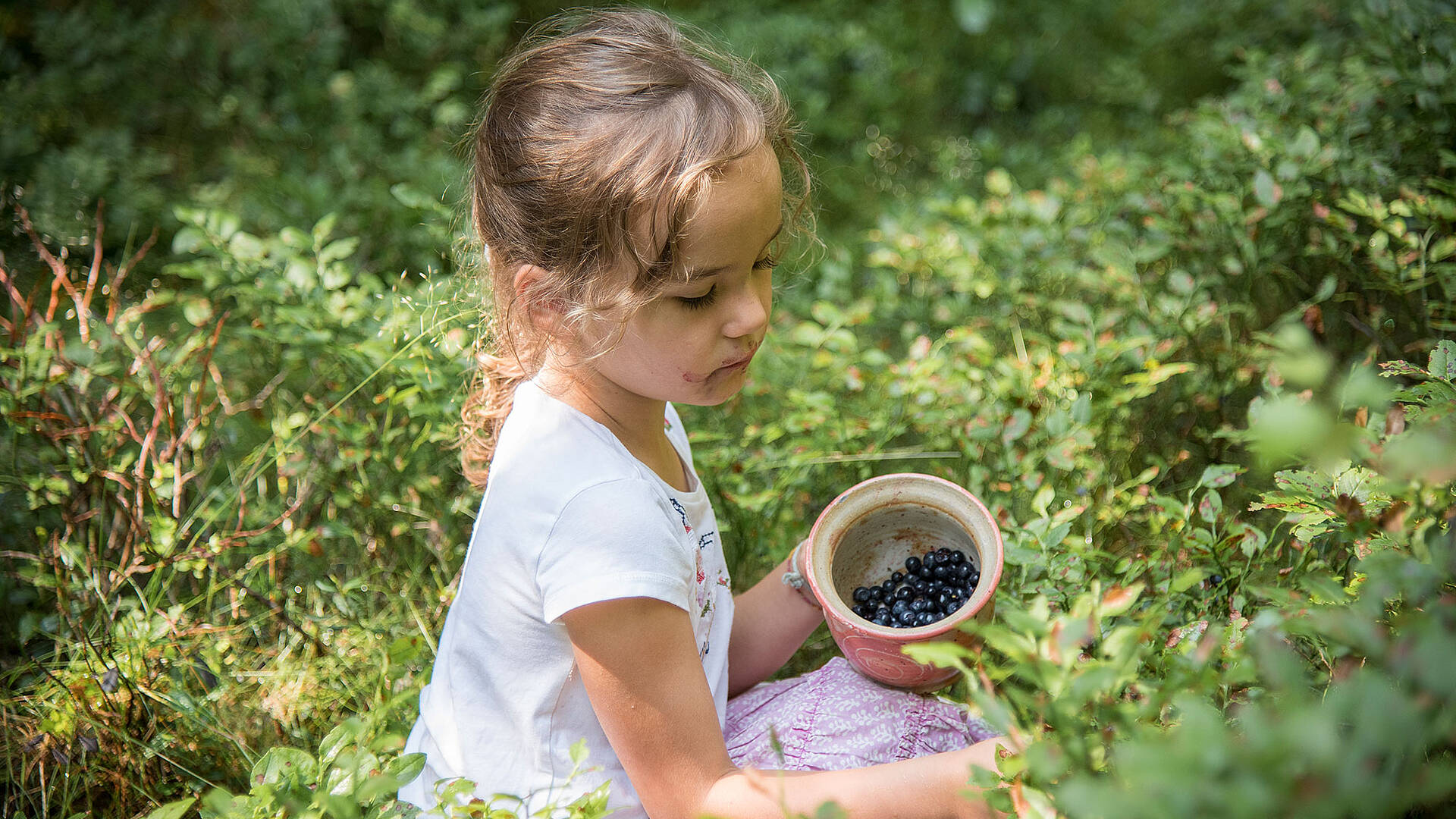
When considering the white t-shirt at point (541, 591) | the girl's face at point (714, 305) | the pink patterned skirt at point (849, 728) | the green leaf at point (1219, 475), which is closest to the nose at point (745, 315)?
the girl's face at point (714, 305)

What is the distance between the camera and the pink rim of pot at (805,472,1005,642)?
1.22 m

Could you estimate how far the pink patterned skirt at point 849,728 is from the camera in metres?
1.39

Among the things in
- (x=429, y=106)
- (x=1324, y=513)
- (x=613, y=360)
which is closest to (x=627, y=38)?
(x=613, y=360)

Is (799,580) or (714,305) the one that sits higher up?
(714,305)

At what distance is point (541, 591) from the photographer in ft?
A: 3.88

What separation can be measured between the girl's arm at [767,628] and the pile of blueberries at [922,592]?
0.13 m

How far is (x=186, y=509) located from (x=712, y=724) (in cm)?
138

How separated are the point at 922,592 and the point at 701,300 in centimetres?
56

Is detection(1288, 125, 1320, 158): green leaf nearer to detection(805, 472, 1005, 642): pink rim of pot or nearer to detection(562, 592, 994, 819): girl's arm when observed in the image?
detection(805, 472, 1005, 642): pink rim of pot

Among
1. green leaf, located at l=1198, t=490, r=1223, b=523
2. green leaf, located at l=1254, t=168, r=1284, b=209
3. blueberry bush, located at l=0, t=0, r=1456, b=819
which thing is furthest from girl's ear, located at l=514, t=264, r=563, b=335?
green leaf, located at l=1254, t=168, r=1284, b=209

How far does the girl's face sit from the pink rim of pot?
0.28 metres

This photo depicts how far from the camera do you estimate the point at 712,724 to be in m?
1.20

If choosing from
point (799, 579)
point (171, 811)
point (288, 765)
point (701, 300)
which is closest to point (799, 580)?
point (799, 579)

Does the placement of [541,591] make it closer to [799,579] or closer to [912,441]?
[799,579]
